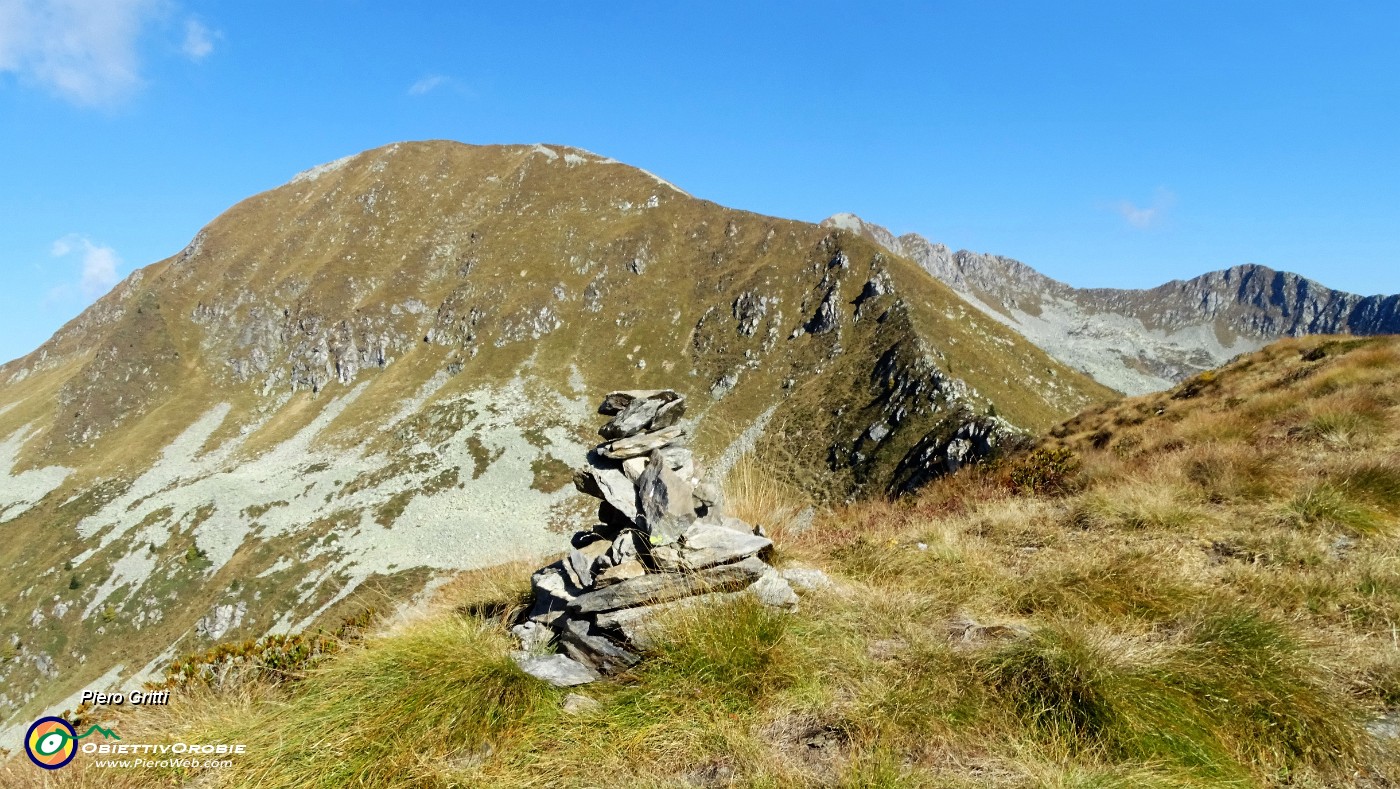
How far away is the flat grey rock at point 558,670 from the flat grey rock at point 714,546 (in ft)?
5.02

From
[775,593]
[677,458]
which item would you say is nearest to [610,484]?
[677,458]

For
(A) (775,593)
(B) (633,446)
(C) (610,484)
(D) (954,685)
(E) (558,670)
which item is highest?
(B) (633,446)

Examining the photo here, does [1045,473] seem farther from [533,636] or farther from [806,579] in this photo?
[533,636]

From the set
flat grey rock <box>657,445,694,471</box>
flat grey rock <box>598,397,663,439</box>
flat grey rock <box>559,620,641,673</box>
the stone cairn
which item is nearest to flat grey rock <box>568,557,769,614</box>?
the stone cairn

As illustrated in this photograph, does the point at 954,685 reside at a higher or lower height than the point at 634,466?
lower

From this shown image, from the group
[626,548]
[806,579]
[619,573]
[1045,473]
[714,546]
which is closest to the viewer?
[619,573]

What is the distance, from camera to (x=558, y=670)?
222 inches

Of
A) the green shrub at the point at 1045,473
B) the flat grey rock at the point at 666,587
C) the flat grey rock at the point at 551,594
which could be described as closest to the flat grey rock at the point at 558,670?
the flat grey rock at the point at 666,587

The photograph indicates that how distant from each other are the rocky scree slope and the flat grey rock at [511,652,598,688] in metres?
48.7

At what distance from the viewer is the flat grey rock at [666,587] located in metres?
6.16

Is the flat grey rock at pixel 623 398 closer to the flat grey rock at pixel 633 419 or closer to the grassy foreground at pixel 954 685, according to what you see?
the flat grey rock at pixel 633 419

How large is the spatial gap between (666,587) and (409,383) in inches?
5457

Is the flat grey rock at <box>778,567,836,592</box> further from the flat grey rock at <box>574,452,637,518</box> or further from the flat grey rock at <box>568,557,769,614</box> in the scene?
the flat grey rock at <box>574,452,637,518</box>

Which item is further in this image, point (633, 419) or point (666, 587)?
point (633, 419)
